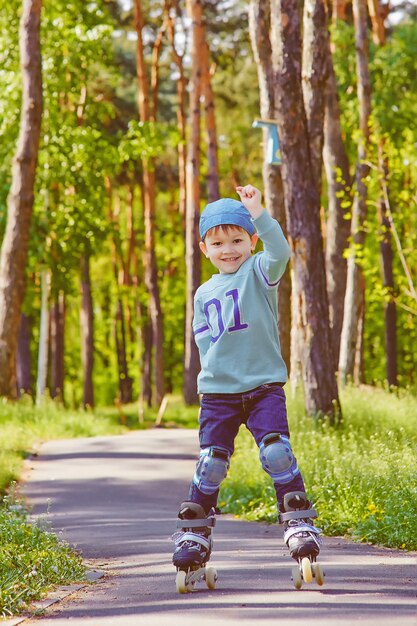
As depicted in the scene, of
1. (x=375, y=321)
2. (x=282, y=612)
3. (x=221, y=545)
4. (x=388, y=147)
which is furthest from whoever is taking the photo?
(x=375, y=321)

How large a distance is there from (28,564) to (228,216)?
225 centimetres

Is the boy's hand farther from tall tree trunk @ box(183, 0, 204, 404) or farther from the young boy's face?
tall tree trunk @ box(183, 0, 204, 404)

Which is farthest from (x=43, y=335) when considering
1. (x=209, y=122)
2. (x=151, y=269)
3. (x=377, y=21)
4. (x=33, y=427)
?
(x=377, y=21)

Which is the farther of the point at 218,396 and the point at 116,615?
the point at 218,396

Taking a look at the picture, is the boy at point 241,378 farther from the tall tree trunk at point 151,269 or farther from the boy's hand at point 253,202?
the tall tree trunk at point 151,269

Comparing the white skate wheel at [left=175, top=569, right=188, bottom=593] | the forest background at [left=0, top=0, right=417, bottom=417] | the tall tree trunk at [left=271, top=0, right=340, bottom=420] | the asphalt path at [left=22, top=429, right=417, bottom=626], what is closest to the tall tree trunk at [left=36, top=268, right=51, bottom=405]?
the forest background at [left=0, top=0, right=417, bottom=417]

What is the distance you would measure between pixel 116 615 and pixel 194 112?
80.5ft

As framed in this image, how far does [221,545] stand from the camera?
8.00m

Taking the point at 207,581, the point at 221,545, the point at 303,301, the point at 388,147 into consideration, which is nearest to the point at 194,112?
the point at 388,147

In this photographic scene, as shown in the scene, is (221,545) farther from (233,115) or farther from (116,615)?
(233,115)

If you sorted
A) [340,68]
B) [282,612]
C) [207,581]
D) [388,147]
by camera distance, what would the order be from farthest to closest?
[340,68] < [388,147] < [207,581] < [282,612]

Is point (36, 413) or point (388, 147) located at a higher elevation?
point (388, 147)

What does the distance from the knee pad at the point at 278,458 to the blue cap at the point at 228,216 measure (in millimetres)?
1116

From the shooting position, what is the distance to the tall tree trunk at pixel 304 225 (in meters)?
13.1
